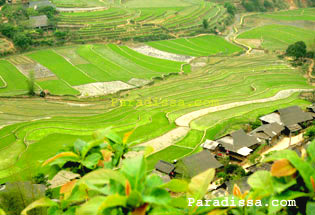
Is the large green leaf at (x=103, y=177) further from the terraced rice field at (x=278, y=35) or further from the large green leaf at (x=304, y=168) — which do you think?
the terraced rice field at (x=278, y=35)

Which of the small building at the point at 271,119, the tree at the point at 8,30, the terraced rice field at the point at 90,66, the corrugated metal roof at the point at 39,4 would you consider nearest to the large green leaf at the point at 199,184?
the small building at the point at 271,119

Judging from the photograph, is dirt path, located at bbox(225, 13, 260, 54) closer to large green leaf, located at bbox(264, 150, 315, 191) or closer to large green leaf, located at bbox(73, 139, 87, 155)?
large green leaf, located at bbox(73, 139, 87, 155)

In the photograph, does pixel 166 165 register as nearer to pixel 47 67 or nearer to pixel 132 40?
pixel 47 67

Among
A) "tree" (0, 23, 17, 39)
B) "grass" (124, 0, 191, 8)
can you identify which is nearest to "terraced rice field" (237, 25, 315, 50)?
"grass" (124, 0, 191, 8)

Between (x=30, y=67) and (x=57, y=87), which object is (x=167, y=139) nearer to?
(x=57, y=87)

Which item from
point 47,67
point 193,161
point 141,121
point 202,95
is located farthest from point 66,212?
point 47,67
